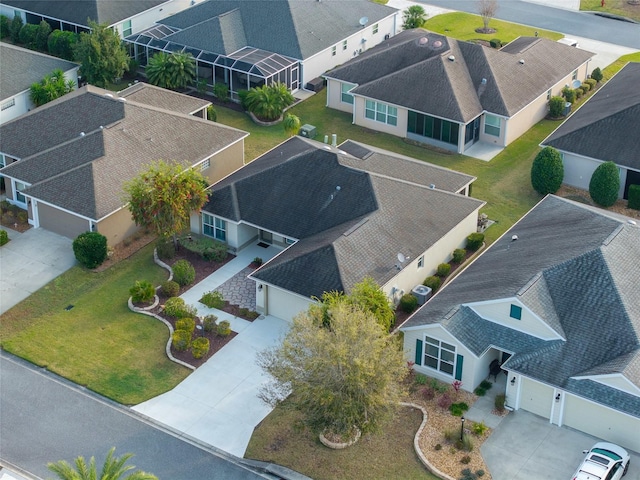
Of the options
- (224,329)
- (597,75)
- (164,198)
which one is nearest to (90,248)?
(164,198)

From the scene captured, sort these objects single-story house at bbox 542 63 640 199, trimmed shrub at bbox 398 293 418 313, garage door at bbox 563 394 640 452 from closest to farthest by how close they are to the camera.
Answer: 1. garage door at bbox 563 394 640 452
2. trimmed shrub at bbox 398 293 418 313
3. single-story house at bbox 542 63 640 199

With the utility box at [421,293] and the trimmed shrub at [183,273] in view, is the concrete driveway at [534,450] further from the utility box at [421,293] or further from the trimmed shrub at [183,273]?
the trimmed shrub at [183,273]

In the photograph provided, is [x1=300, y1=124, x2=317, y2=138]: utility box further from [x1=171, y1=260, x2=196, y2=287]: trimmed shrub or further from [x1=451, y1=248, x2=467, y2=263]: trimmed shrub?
[x1=171, y1=260, x2=196, y2=287]: trimmed shrub

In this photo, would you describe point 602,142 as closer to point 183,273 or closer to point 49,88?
point 183,273

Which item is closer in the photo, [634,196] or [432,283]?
[432,283]

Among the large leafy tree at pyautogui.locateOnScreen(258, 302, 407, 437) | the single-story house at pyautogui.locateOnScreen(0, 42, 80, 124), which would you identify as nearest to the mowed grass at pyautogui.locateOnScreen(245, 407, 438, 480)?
the large leafy tree at pyautogui.locateOnScreen(258, 302, 407, 437)

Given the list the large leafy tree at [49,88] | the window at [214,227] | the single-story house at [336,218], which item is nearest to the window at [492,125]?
the single-story house at [336,218]

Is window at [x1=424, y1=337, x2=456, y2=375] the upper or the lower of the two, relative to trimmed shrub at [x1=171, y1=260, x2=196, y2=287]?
upper
